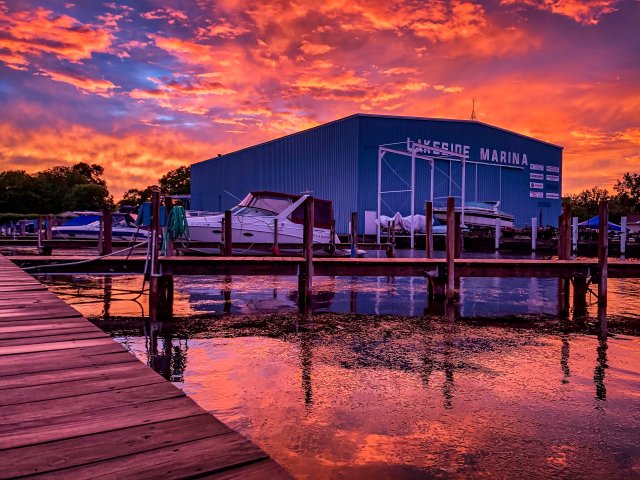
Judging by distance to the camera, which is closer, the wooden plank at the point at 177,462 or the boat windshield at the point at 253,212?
the wooden plank at the point at 177,462

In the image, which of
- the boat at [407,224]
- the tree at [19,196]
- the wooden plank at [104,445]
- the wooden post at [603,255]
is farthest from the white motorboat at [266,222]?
the tree at [19,196]

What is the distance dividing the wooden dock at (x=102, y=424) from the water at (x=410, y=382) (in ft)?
4.79

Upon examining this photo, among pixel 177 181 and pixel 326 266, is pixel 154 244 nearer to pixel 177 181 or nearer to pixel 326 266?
pixel 326 266

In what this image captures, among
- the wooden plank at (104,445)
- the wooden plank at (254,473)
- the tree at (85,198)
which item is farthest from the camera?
the tree at (85,198)

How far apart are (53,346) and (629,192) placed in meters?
99.1

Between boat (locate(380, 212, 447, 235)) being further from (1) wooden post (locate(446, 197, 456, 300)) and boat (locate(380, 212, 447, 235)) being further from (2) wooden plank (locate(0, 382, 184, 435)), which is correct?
(2) wooden plank (locate(0, 382, 184, 435))

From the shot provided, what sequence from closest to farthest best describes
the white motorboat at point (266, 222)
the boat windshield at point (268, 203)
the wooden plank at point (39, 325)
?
the wooden plank at point (39, 325) < the white motorboat at point (266, 222) < the boat windshield at point (268, 203)

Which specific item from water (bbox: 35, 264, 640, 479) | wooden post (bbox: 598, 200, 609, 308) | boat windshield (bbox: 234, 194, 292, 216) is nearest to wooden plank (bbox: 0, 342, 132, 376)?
water (bbox: 35, 264, 640, 479)

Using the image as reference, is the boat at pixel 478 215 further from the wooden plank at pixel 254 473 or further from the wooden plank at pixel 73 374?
the wooden plank at pixel 254 473

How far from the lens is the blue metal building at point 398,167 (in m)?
37.3

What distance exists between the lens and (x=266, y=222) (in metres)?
21.1

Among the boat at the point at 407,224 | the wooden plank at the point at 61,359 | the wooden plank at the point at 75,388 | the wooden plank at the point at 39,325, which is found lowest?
the wooden plank at the point at 75,388

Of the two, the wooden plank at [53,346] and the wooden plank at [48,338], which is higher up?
the wooden plank at [48,338]

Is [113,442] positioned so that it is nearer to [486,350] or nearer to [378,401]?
[378,401]
